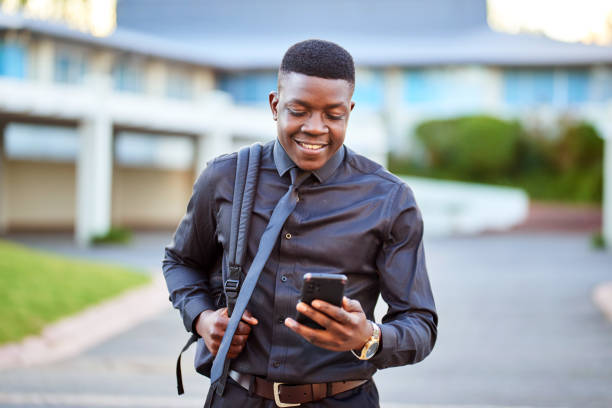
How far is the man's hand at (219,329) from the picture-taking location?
223cm

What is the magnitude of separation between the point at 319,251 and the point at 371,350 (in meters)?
0.35

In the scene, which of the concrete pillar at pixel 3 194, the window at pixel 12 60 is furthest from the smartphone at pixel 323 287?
the window at pixel 12 60

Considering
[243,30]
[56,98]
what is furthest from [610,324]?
[243,30]

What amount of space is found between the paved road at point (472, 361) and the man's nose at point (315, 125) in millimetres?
4539

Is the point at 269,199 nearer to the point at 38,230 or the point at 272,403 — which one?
the point at 272,403

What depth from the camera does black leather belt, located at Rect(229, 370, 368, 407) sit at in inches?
90.4

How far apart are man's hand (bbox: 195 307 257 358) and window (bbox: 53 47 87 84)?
28.8 meters

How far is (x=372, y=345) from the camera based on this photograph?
2.07 m

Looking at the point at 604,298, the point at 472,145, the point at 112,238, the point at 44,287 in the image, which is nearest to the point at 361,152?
the point at 472,145

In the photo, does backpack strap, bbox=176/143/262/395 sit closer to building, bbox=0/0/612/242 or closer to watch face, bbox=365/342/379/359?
watch face, bbox=365/342/379/359

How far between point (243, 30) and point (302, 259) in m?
38.5

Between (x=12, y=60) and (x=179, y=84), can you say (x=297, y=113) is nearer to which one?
(x=12, y=60)

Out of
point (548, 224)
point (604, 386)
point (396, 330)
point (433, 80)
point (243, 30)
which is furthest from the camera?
point (243, 30)

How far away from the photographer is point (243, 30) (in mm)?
39500
